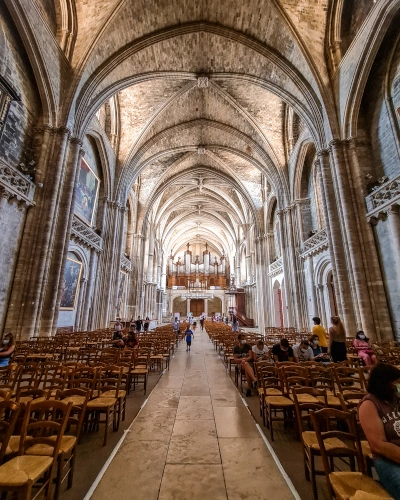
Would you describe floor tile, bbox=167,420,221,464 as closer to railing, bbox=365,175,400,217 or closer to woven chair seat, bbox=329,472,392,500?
woven chair seat, bbox=329,472,392,500

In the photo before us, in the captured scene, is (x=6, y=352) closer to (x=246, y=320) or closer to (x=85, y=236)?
(x=85, y=236)

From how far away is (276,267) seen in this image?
17.9 metres

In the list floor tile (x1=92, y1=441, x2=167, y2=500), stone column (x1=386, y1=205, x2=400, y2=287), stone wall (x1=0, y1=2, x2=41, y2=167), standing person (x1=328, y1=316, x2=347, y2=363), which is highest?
stone wall (x1=0, y1=2, x2=41, y2=167)

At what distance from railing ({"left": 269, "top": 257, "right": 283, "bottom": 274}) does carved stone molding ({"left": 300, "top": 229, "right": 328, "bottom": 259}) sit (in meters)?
3.50

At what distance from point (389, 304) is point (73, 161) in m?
12.3

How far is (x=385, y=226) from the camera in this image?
304 inches

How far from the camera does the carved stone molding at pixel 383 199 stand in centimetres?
723

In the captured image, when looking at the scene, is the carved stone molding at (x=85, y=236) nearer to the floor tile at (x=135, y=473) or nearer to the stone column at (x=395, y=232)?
the floor tile at (x=135, y=473)

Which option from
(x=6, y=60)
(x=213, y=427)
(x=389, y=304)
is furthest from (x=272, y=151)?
(x=213, y=427)

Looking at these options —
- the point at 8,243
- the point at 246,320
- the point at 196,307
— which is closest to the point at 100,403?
the point at 8,243

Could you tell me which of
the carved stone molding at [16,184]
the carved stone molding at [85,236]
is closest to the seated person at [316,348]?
the carved stone molding at [16,184]

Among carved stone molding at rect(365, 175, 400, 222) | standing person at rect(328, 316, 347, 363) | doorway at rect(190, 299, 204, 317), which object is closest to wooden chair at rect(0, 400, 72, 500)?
standing person at rect(328, 316, 347, 363)

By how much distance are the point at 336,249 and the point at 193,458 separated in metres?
8.50

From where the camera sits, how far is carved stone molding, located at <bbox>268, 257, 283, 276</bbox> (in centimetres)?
1717
